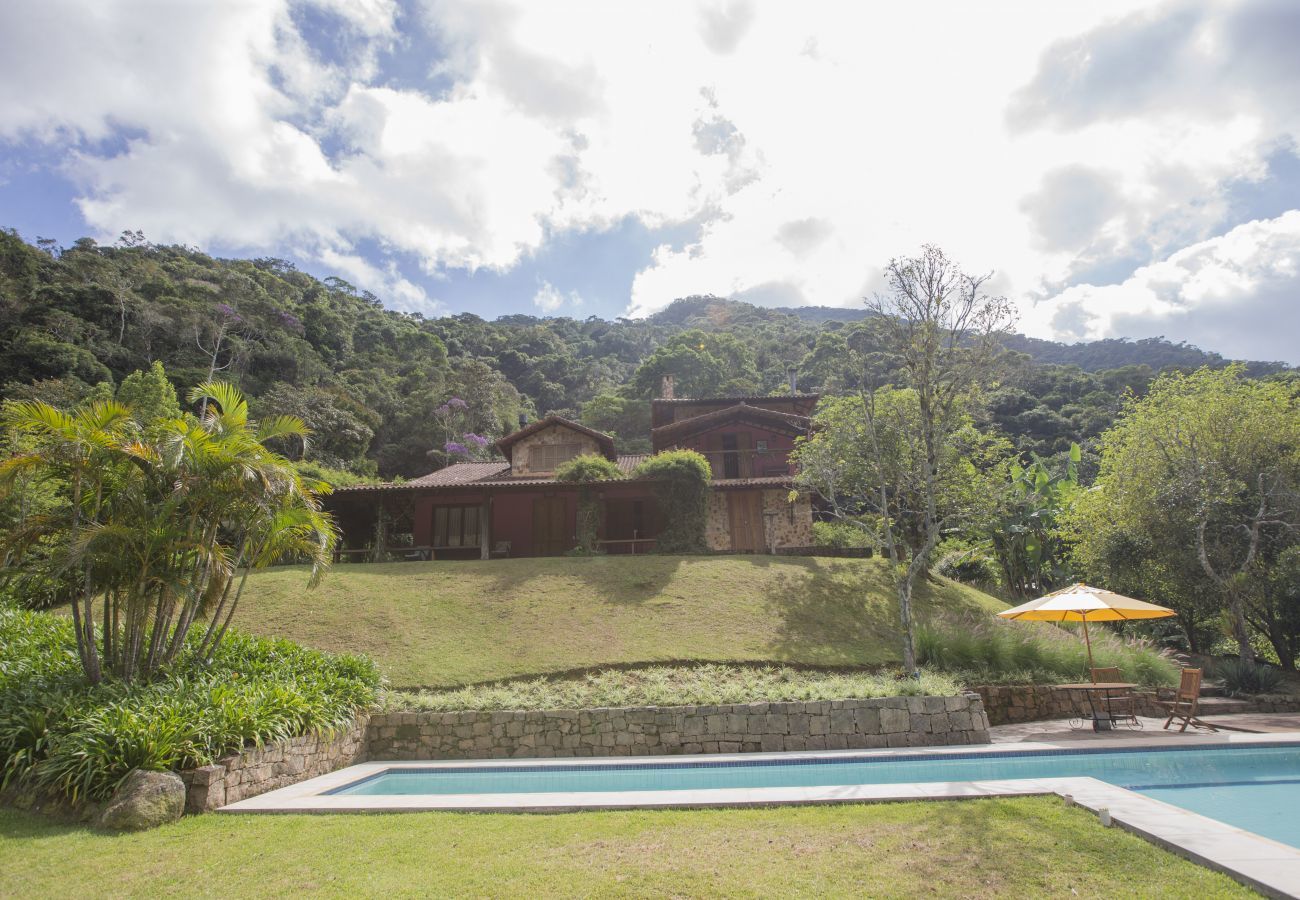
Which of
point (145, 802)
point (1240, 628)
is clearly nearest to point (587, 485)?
point (145, 802)

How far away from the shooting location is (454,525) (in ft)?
84.9

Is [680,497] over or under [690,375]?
under

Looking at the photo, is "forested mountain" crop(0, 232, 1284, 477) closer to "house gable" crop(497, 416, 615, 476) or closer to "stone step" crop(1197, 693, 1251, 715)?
"house gable" crop(497, 416, 615, 476)

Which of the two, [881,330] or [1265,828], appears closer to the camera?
[1265,828]

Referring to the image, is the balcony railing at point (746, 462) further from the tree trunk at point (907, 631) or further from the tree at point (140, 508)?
the tree at point (140, 508)

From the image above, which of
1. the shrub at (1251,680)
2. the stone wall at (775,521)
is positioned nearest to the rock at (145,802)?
the stone wall at (775,521)

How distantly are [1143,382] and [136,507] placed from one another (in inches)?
2922

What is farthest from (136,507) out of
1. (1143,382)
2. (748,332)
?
(748,332)

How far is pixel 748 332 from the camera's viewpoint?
90500 millimetres

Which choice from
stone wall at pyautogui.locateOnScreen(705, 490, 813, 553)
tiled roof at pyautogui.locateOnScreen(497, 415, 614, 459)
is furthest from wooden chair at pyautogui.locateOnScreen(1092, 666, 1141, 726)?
tiled roof at pyautogui.locateOnScreen(497, 415, 614, 459)

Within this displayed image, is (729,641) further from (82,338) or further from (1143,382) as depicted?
(1143,382)

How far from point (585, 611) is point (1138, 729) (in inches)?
456

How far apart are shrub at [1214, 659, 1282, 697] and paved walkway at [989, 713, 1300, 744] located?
1.38 meters

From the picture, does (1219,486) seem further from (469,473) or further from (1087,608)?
(469,473)
